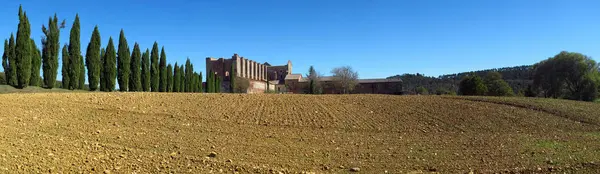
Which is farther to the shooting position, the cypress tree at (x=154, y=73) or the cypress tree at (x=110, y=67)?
the cypress tree at (x=154, y=73)

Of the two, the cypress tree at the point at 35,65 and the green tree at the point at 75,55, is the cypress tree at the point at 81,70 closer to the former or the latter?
the green tree at the point at 75,55

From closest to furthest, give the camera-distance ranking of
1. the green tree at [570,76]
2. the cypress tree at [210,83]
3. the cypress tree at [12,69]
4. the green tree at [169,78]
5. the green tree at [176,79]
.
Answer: the cypress tree at [12,69], the green tree at [169,78], the green tree at [176,79], the green tree at [570,76], the cypress tree at [210,83]

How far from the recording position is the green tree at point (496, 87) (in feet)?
161

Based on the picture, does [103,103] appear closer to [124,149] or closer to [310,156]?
[124,149]

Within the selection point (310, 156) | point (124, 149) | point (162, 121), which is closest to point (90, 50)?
point (162, 121)

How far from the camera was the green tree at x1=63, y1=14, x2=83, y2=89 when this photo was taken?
24.8m

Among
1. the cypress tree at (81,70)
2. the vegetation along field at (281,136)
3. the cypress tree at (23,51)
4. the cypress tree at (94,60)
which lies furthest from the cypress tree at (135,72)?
the vegetation along field at (281,136)

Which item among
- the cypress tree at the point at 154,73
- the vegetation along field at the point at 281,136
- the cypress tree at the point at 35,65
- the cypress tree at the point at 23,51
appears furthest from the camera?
the cypress tree at the point at 154,73

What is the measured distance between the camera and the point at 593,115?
15547 millimetres

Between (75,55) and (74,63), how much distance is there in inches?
24.6

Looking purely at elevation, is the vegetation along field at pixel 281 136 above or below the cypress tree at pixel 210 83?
below

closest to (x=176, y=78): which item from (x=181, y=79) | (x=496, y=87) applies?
(x=181, y=79)

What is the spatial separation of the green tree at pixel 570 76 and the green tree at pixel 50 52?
5263cm

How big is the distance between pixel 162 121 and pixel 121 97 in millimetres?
4942
